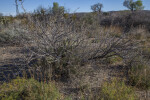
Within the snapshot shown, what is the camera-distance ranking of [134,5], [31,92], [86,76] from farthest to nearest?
[134,5] < [86,76] < [31,92]

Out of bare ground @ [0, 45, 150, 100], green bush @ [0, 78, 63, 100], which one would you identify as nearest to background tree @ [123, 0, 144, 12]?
bare ground @ [0, 45, 150, 100]

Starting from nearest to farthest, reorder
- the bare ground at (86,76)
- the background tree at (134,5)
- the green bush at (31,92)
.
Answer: the green bush at (31,92), the bare ground at (86,76), the background tree at (134,5)

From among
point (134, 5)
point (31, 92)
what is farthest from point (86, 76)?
point (134, 5)

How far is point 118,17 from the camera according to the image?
1855 centimetres

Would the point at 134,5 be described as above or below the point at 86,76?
above

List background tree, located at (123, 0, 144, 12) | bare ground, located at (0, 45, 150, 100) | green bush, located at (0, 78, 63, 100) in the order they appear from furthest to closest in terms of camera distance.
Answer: background tree, located at (123, 0, 144, 12) → bare ground, located at (0, 45, 150, 100) → green bush, located at (0, 78, 63, 100)

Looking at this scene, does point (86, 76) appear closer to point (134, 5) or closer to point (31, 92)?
point (31, 92)

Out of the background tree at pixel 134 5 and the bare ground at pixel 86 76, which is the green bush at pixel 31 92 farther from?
the background tree at pixel 134 5

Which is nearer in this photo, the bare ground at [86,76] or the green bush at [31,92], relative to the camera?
the green bush at [31,92]

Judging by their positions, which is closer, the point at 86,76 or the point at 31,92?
the point at 31,92

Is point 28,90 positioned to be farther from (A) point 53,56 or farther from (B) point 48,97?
(A) point 53,56

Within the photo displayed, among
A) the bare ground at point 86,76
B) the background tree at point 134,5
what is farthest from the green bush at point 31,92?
the background tree at point 134,5

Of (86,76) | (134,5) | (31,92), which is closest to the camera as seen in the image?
(31,92)

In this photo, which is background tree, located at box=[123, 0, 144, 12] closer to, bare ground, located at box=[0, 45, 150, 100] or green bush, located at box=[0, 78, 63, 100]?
bare ground, located at box=[0, 45, 150, 100]
